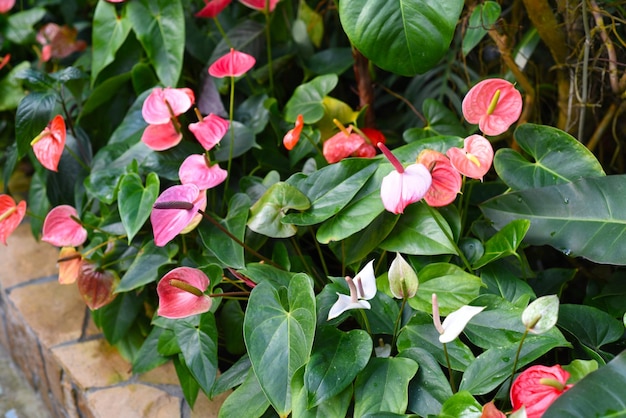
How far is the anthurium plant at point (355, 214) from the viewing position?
3.08ft

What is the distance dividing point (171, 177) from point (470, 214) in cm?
59

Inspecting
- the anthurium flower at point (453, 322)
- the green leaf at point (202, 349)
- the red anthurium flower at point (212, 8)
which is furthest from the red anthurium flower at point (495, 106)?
the red anthurium flower at point (212, 8)

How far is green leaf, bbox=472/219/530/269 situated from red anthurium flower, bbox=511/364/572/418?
0.77 ft

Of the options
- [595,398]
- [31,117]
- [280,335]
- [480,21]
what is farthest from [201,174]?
[595,398]

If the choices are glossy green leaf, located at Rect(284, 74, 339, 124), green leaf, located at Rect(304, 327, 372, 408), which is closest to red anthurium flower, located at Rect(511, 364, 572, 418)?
green leaf, located at Rect(304, 327, 372, 408)

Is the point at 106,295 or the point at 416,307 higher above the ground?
the point at 416,307

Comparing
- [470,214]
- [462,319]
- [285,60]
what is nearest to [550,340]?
[462,319]

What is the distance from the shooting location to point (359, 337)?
0.98 meters

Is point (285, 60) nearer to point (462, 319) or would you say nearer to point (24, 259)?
point (24, 259)

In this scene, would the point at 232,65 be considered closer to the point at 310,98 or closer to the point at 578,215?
the point at 310,98

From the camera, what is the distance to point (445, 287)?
103 centimetres

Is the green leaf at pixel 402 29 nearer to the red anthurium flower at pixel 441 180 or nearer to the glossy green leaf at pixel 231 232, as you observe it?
the red anthurium flower at pixel 441 180

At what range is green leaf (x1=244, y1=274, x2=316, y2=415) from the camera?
3.08ft

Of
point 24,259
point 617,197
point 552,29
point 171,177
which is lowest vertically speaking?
point 24,259
